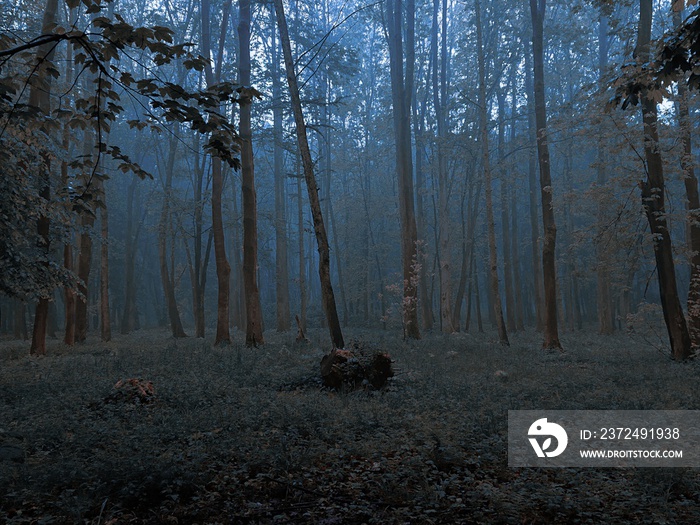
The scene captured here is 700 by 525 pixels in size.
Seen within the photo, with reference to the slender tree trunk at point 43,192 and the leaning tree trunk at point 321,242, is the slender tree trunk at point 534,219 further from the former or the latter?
the slender tree trunk at point 43,192

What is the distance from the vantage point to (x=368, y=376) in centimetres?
938

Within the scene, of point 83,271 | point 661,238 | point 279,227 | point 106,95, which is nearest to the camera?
point 106,95

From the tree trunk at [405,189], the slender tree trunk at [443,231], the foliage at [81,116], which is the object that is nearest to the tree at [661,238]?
the tree trunk at [405,189]

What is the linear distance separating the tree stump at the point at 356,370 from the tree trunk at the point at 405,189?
926cm

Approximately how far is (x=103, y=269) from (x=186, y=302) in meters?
30.7

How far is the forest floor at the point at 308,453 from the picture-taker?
4309 mm

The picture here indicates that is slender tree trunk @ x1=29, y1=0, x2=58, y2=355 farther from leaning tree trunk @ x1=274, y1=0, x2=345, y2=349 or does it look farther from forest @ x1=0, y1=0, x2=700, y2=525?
leaning tree trunk @ x1=274, y1=0, x2=345, y2=349

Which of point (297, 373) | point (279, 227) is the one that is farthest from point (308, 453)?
point (279, 227)

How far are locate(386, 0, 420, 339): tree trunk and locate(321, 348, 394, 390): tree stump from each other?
9.26 m

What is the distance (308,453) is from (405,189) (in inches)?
616

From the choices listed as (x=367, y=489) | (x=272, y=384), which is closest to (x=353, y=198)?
(x=272, y=384)

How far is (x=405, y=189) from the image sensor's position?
19969mm

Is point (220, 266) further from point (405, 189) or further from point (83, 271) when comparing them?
point (405, 189)

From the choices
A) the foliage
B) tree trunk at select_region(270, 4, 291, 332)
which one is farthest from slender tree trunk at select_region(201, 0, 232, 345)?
tree trunk at select_region(270, 4, 291, 332)
